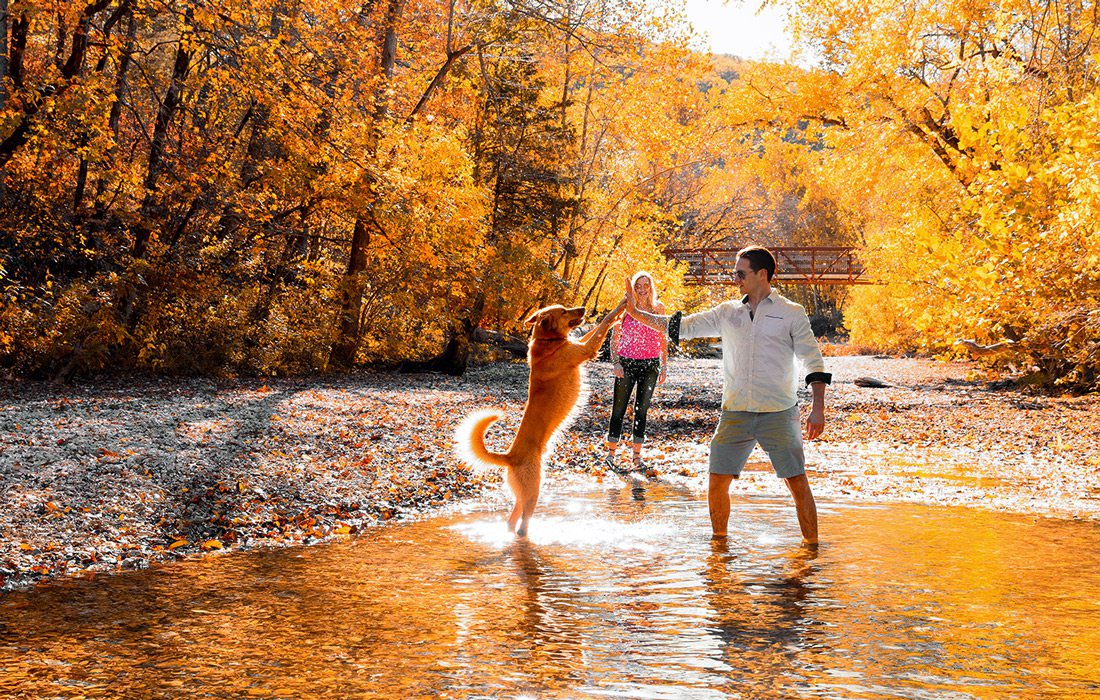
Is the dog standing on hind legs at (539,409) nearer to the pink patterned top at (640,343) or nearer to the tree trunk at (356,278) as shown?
the pink patterned top at (640,343)

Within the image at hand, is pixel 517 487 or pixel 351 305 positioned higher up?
pixel 351 305

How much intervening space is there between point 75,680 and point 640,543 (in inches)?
171

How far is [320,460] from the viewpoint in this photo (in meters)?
10.3

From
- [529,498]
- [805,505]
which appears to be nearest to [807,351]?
[805,505]

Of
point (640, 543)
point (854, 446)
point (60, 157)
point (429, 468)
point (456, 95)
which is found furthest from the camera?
point (456, 95)

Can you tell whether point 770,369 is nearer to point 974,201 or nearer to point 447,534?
point 447,534

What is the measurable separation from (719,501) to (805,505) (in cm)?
65

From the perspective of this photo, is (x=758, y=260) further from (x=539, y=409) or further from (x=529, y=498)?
(x=529, y=498)

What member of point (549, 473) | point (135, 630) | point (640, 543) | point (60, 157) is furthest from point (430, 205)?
point (135, 630)

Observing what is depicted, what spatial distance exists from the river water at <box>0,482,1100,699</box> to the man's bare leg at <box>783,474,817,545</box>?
154 mm

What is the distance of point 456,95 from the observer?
103 ft

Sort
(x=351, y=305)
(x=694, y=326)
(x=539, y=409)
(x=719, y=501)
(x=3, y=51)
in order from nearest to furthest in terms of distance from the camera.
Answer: (x=694, y=326) < (x=719, y=501) < (x=539, y=409) < (x=3, y=51) < (x=351, y=305)

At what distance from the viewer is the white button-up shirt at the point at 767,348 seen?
6883 mm

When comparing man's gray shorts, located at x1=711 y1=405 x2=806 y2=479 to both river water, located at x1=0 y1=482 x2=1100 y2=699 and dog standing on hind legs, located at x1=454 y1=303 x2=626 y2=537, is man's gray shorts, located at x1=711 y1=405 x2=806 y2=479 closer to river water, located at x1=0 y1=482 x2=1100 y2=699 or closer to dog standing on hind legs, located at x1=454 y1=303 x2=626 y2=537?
river water, located at x1=0 y1=482 x2=1100 y2=699
